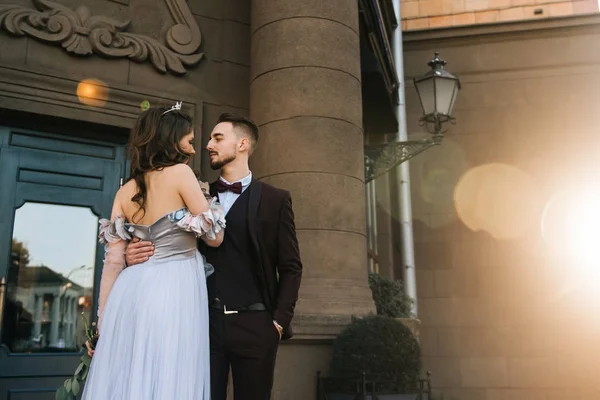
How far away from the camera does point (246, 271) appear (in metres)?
3.12

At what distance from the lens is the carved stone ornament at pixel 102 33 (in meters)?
5.78

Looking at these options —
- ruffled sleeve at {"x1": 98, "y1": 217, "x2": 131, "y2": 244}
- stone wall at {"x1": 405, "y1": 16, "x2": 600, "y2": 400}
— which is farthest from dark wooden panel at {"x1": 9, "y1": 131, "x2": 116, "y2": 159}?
stone wall at {"x1": 405, "y1": 16, "x2": 600, "y2": 400}

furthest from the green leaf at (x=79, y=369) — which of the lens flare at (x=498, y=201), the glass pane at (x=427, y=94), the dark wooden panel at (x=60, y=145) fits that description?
the lens flare at (x=498, y=201)

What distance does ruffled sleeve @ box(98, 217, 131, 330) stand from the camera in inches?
120

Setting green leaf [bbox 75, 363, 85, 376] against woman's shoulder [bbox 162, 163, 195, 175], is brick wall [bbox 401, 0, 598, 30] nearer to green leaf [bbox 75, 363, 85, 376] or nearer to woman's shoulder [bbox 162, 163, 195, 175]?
woman's shoulder [bbox 162, 163, 195, 175]

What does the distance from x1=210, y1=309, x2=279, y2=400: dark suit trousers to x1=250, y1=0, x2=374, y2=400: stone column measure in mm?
2660

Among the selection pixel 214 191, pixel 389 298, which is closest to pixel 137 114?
pixel 214 191

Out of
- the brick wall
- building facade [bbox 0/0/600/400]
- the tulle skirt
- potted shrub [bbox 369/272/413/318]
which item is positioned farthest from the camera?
the brick wall

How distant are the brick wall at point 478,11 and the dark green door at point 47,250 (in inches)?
368

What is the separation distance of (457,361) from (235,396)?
31.6 ft

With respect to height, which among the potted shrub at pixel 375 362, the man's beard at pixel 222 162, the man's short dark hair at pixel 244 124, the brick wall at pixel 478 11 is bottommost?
the potted shrub at pixel 375 362

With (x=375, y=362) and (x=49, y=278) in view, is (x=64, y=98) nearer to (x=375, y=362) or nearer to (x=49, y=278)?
(x=49, y=278)

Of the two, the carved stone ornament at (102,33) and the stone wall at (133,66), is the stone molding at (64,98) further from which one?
the carved stone ornament at (102,33)

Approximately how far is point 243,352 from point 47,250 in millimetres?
3720
